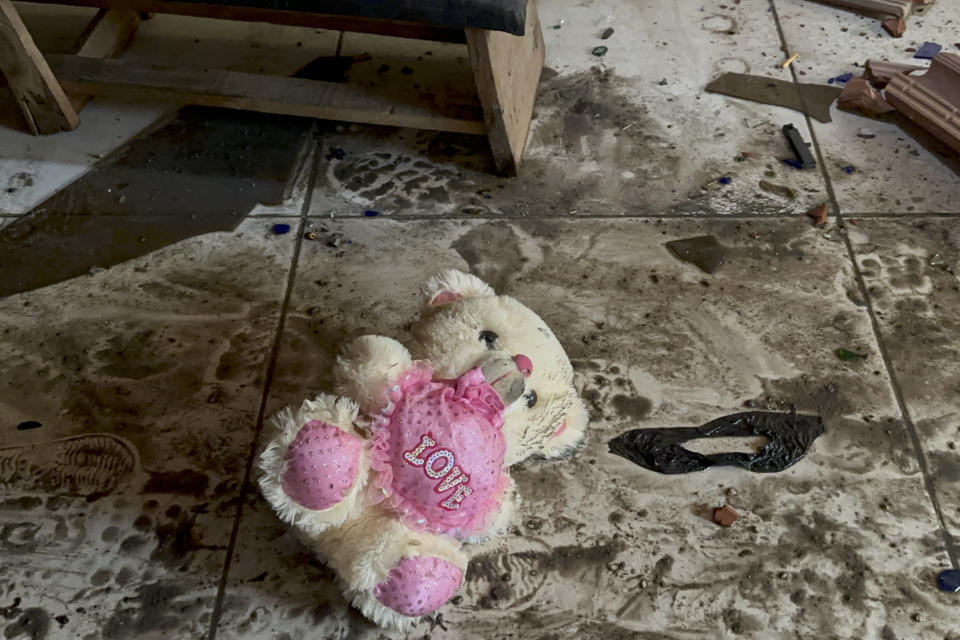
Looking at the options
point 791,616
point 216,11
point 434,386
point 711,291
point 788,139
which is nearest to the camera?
point 434,386

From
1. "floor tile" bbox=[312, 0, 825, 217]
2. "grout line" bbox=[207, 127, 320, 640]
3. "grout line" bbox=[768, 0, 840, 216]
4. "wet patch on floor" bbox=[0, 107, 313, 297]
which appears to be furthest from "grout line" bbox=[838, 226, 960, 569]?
"wet patch on floor" bbox=[0, 107, 313, 297]

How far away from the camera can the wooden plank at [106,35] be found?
241 centimetres

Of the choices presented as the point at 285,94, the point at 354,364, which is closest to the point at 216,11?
the point at 285,94

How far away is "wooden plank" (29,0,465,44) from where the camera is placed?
2.07 meters

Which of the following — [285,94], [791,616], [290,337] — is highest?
[285,94]

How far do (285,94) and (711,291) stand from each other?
4.31 feet

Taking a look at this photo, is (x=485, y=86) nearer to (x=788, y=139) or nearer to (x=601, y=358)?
(x=601, y=358)

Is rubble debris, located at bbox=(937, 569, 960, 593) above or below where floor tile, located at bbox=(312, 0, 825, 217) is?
below

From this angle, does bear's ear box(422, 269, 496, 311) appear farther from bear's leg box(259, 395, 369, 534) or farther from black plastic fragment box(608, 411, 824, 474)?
black plastic fragment box(608, 411, 824, 474)

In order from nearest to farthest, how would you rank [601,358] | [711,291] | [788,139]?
1. [601,358]
2. [711,291]
3. [788,139]

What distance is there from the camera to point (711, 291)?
6.13 feet

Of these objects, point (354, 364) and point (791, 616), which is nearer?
point (354, 364)

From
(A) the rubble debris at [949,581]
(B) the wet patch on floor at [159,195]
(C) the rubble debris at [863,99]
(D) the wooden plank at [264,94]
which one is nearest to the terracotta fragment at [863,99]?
(C) the rubble debris at [863,99]

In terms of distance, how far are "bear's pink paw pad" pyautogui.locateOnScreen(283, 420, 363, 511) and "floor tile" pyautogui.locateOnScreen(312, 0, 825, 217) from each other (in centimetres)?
105
